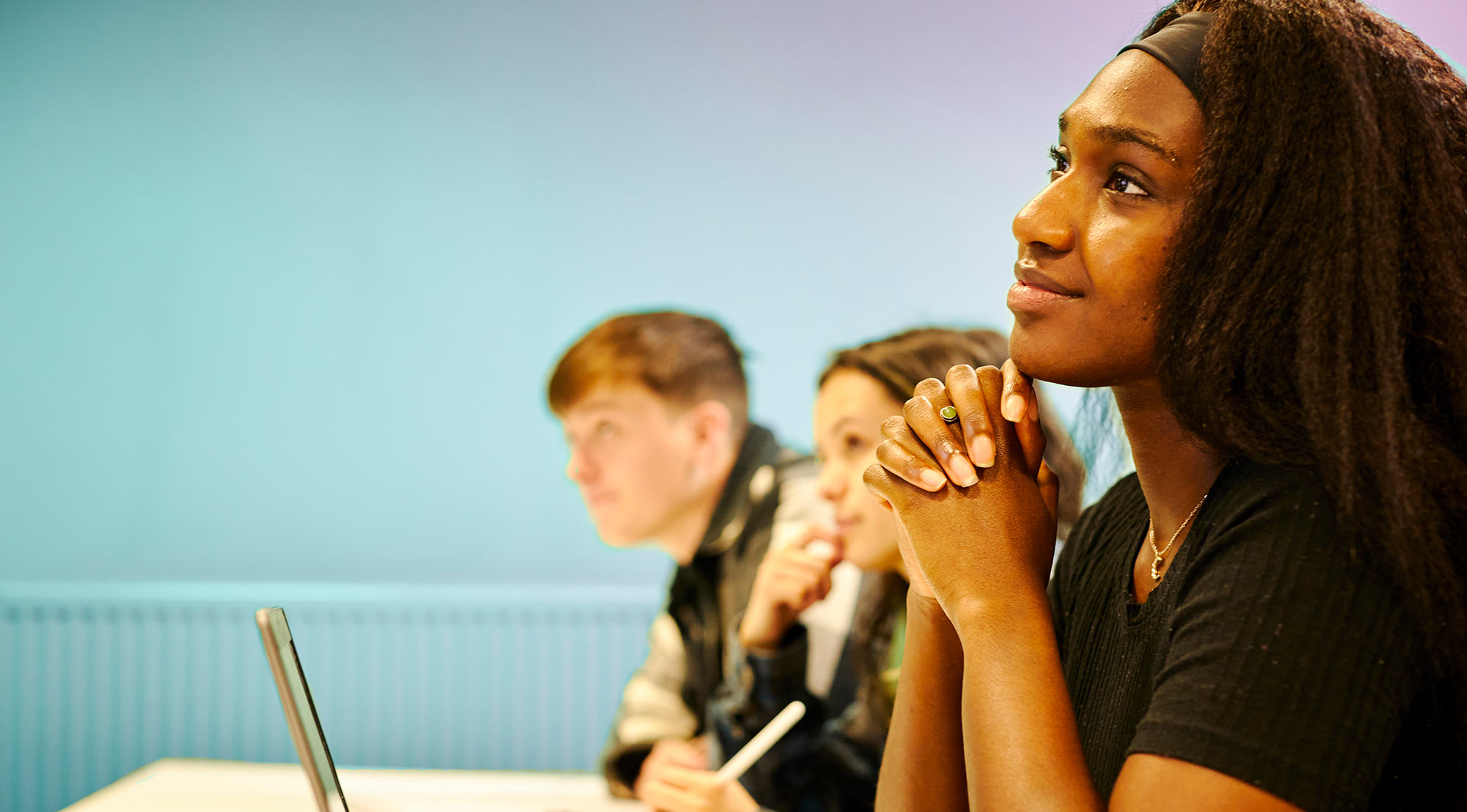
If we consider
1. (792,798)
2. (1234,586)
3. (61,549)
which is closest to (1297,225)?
(1234,586)

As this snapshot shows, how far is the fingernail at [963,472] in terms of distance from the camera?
77 centimetres

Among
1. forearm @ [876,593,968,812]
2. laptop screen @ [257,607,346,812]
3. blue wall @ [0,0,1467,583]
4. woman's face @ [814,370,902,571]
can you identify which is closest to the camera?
laptop screen @ [257,607,346,812]

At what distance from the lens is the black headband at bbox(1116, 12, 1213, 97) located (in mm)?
704

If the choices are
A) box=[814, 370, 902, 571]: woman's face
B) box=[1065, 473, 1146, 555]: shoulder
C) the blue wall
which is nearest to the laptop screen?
box=[1065, 473, 1146, 555]: shoulder

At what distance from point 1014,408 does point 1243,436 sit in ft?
0.59

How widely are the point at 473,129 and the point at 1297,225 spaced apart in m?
2.68

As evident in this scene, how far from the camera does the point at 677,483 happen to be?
2.62m

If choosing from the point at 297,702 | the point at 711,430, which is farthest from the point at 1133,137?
the point at 711,430

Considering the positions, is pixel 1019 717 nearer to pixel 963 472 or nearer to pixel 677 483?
pixel 963 472

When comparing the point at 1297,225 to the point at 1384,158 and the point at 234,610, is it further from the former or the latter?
the point at 234,610

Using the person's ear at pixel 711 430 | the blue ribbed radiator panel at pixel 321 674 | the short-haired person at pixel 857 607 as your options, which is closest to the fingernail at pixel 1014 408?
the short-haired person at pixel 857 607

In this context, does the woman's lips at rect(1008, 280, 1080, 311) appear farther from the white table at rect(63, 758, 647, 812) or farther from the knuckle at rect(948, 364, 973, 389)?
the white table at rect(63, 758, 647, 812)

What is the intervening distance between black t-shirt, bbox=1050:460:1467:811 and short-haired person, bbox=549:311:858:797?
163 centimetres

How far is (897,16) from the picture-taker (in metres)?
2.83
